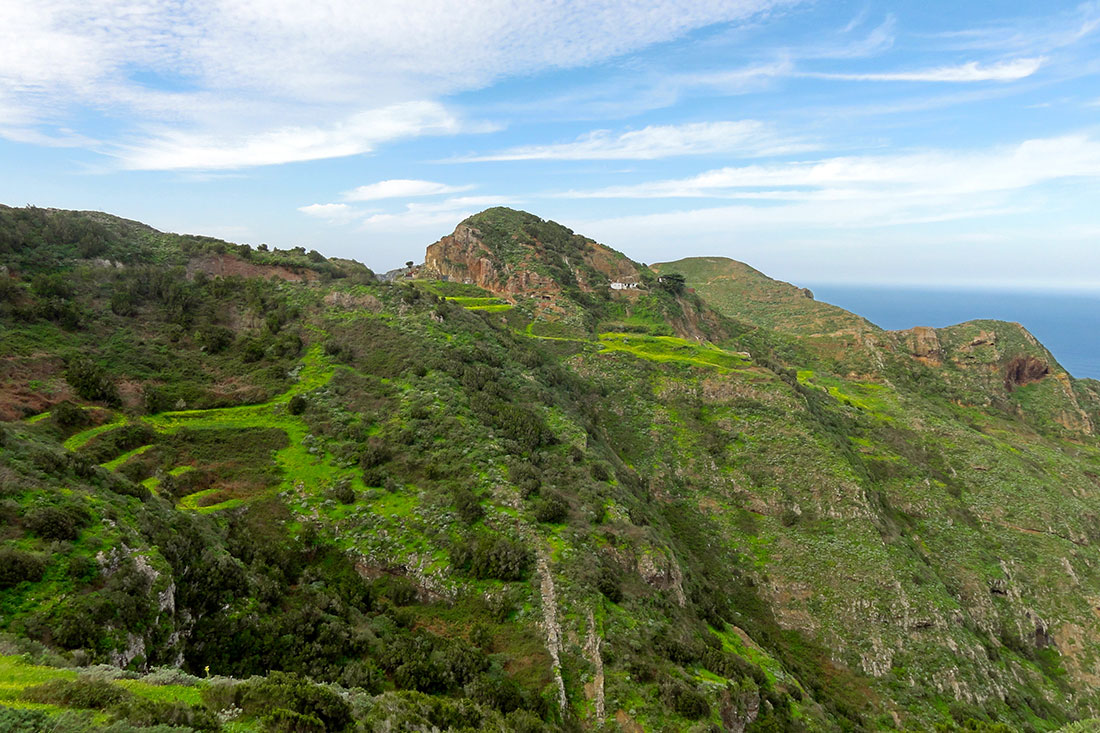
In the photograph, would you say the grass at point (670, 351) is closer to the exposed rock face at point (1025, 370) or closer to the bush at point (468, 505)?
the bush at point (468, 505)

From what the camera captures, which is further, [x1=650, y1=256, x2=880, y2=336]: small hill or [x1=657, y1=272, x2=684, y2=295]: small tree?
[x1=650, y1=256, x2=880, y2=336]: small hill

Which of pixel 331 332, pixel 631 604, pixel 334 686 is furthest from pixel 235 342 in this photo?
pixel 631 604

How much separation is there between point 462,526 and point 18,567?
12667 mm

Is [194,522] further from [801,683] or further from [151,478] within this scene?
[801,683]

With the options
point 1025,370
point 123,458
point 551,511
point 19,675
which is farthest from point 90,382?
point 1025,370

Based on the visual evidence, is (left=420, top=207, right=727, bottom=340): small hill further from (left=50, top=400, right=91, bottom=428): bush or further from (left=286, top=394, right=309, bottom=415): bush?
(left=50, top=400, right=91, bottom=428): bush

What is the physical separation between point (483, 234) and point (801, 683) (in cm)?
6070

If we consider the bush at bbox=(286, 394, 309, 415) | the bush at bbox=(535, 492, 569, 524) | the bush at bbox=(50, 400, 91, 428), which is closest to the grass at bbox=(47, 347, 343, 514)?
the bush at bbox=(286, 394, 309, 415)

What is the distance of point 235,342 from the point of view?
30.2 meters

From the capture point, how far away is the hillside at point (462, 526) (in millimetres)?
11523


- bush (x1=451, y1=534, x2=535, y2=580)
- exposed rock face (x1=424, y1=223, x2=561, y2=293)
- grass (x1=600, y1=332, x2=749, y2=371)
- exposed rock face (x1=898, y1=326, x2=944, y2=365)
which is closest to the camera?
bush (x1=451, y1=534, x2=535, y2=580)

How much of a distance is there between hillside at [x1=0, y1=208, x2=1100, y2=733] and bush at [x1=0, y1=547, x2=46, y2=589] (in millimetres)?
87

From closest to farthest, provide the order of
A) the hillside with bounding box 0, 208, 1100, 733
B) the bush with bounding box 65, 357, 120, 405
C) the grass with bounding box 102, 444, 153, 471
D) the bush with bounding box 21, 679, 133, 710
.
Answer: the bush with bounding box 21, 679, 133, 710 < the hillside with bounding box 0, 208, 1100, 733 < the grass with bounding box 102, 444, 153, 471 < the bush with bounding box 65, 357, 120, 405

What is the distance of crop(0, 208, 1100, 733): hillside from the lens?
11523mm
